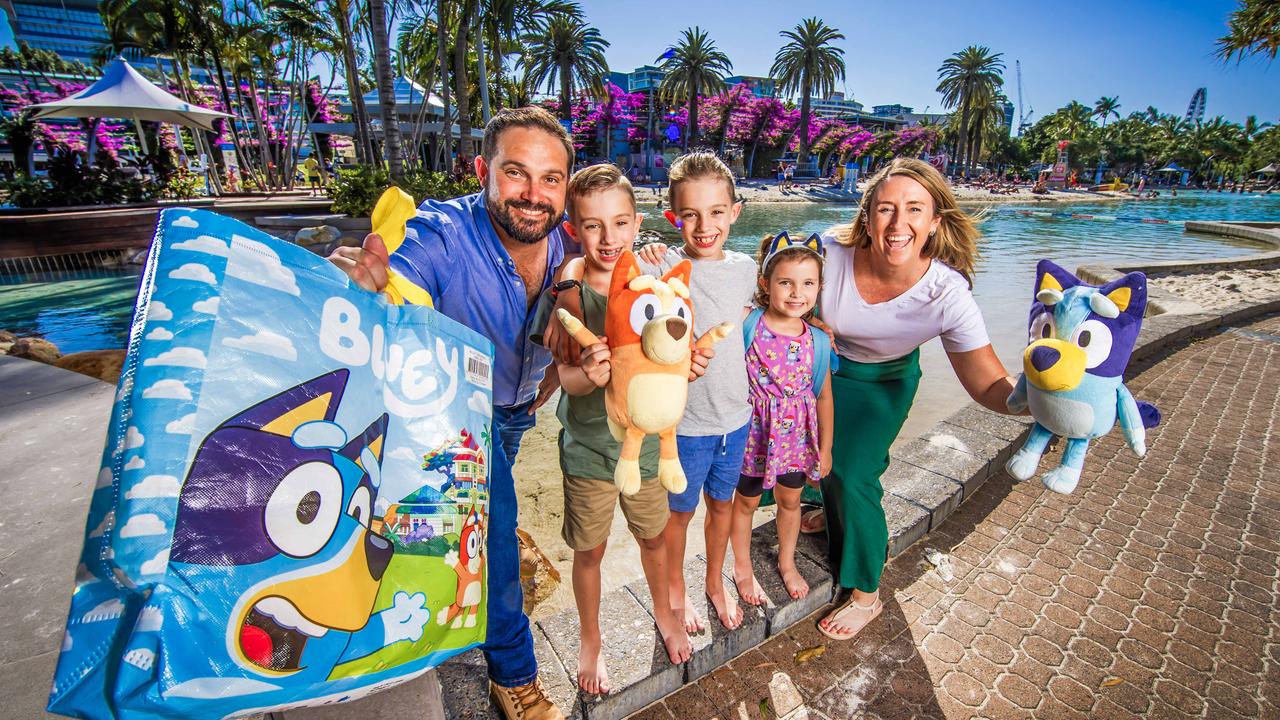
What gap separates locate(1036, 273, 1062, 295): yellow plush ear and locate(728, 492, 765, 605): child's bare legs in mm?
1504

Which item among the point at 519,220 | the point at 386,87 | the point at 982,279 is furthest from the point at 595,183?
the point at 982,279

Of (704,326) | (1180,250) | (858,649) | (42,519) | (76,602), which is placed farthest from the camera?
(1180,250)

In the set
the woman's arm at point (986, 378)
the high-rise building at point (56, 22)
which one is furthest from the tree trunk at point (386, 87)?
the high-rise building at point (56, 22)

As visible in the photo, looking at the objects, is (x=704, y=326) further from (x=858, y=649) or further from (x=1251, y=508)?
(x=1251, y=508)

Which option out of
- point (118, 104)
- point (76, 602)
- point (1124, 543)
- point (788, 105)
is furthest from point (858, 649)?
point (788, 105)

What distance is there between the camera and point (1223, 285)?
11023 millimetres

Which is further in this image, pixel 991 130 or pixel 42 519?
pixel 991 130

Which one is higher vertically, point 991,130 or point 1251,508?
point 991,130

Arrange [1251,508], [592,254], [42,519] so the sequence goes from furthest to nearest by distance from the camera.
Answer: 1. [1251,508]
2. [42,519]
3. [592,254]

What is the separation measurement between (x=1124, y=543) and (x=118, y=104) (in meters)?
22.9

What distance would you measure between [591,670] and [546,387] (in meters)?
1.22

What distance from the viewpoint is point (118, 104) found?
50.1 feet

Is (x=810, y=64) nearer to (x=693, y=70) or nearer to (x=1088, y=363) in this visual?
(x=693, y=70)

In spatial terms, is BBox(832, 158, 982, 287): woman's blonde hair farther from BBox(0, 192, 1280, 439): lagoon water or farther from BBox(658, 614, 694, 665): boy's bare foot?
BBox(0, 192, 1280, 439): lagoon water
